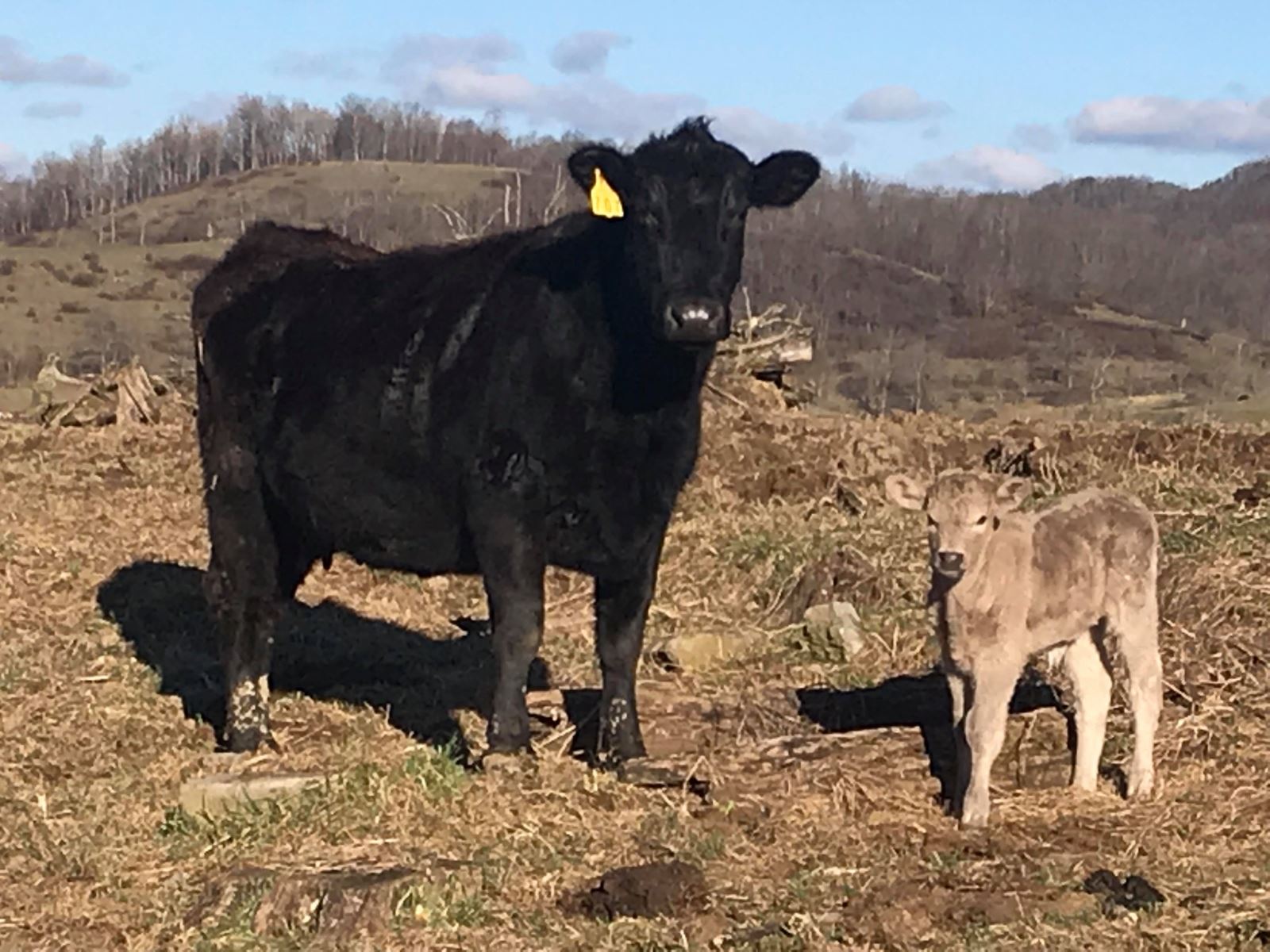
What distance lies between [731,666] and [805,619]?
0.68 m

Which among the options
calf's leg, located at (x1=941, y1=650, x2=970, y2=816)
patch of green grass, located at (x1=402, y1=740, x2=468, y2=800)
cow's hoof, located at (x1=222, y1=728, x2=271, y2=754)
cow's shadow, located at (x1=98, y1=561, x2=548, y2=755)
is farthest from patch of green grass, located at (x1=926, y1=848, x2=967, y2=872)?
cow's hoof, located at (x1=222, y1=728, x2=271, y2=754)

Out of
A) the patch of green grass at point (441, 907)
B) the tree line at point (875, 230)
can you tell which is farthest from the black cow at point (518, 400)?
the tree line at point (875, 230)

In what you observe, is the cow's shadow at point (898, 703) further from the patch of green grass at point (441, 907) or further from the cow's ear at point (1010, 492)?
the patch of green grass at point (441, 907)

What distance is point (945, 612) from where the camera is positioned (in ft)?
25.9

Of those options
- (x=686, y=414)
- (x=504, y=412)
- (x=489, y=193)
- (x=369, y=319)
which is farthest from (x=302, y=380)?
(x=489, y=193)

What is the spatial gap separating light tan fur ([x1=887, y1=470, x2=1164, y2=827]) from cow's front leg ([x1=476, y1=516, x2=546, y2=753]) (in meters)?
1.77

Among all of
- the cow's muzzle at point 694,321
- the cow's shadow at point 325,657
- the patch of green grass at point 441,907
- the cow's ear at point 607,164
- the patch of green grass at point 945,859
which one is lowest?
the cow's shadow at point 325,657

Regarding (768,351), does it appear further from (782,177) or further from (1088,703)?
(1088,703)

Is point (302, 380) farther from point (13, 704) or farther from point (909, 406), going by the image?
point (909, 406)

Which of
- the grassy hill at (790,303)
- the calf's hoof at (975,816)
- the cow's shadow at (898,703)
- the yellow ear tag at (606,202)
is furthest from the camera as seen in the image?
the grassy hill at (790,303)

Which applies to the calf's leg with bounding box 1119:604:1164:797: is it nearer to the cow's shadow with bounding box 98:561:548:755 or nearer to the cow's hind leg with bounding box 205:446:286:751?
the cow's shadow with bounding box 98:561:548:755

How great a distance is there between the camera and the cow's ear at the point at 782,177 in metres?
8.81

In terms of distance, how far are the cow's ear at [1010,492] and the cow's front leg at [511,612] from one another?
218 centimetres

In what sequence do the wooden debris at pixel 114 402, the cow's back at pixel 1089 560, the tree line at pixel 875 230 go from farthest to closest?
the tree line at pixel 875 230 < the wooden debris at pixel 114 402 < the cow's back at pixel 1089 560
